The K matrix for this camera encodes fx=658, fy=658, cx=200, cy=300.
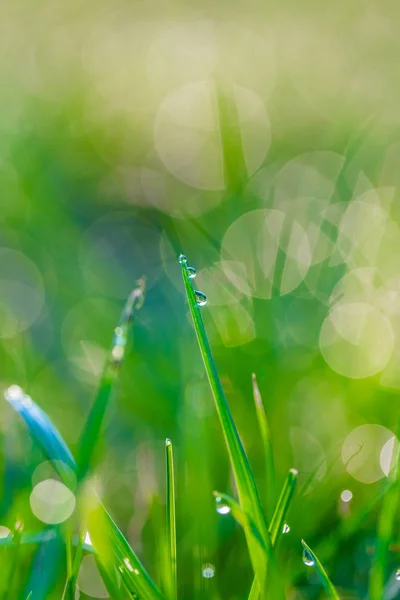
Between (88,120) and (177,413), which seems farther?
(88,120)

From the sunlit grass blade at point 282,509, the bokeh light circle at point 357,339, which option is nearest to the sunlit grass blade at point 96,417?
the sunlit grass blade at point 282,509

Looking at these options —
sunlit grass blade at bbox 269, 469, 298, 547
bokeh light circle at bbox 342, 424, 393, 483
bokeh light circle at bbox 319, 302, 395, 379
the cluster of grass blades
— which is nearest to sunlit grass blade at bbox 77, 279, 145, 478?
the cluster of grass blades

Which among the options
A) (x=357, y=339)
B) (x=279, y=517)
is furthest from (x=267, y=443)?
(x=357, y=339)

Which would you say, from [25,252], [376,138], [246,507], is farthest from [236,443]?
[376,138]

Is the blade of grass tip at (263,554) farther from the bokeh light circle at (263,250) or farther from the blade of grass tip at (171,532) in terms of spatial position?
the bokeh light circle at (263,250)

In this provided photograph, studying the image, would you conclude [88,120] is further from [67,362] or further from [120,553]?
[120,553]
